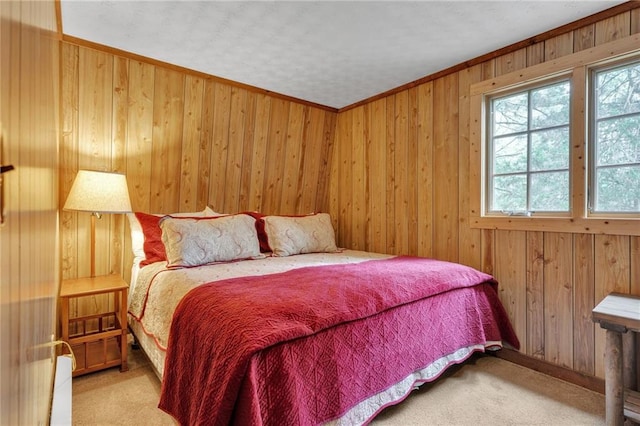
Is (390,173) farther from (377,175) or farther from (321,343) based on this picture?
(321,343)

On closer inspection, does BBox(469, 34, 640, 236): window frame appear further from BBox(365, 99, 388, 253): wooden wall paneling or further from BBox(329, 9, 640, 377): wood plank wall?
BBox(365, 99, 388, 253): wooden wall paneling

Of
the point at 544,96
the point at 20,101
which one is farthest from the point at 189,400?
the point at 544,96

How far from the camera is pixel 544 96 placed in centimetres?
225

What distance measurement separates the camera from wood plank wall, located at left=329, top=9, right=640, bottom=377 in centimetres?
196

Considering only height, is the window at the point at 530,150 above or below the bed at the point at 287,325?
above

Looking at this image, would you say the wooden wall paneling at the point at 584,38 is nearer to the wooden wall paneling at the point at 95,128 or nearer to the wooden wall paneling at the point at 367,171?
the wooden wall paneling at the point at 367,171

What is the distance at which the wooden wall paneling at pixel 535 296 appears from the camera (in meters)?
2.18

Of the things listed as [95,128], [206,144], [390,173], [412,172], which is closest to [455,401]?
[412,172]

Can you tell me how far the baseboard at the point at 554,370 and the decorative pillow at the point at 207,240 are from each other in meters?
2.02

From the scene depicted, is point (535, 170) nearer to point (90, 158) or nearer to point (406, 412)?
point (406, 412)

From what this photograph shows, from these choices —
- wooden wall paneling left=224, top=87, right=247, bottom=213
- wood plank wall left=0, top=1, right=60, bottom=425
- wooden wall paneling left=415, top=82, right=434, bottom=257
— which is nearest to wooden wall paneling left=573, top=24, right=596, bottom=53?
wooden wall paneling left=415, top=82, right=434, bottom=257

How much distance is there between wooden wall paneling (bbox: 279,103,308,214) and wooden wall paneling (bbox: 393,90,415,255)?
3.32ft

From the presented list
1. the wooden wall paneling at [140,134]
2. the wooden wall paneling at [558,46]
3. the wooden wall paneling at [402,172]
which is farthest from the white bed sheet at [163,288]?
the wooden wall paneling at [558,46]

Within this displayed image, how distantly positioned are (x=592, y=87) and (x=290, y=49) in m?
1.99
